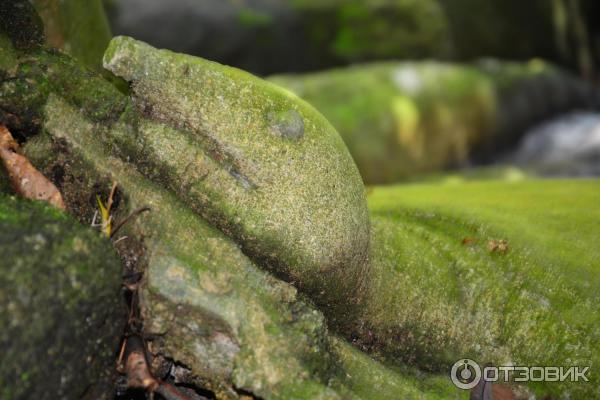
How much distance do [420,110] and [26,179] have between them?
19.5 feet

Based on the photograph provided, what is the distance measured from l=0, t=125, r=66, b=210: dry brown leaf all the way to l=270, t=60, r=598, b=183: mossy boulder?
15.8 ft

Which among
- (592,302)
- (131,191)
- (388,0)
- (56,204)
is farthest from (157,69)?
(388,0)

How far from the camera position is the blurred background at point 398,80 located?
273 inches

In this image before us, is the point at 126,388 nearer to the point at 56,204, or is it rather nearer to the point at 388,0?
the point at 56,204

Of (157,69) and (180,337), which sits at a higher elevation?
(157,69)

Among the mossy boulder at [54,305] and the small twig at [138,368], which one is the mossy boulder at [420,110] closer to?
the small twig at [138,368]

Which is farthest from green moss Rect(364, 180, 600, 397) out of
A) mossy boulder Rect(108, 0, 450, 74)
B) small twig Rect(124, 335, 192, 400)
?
mossy boulder Rect(108, 0, 450, 74)

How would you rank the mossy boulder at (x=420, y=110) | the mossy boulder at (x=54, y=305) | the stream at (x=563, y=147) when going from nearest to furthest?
the mossy boulder at (x=54, y=305), the mossy boulder at (x=420, y=110), the stream at (x=563, y=147)

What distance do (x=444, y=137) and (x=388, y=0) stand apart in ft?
8.25

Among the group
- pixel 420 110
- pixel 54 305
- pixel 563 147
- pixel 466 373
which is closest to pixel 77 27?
pixel 54 305

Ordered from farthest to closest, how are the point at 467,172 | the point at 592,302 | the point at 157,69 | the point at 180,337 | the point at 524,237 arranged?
1. the point at 467,172
2. the point at 524,237
3. the point at 592,302
4. the point at 157,69
5. the point at 180,337

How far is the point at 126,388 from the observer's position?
200 centimetres

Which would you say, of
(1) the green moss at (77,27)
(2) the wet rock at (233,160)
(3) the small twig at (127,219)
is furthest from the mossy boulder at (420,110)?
(3) the small twig at (127,219)

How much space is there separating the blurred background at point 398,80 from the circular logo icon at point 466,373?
13.9ft
